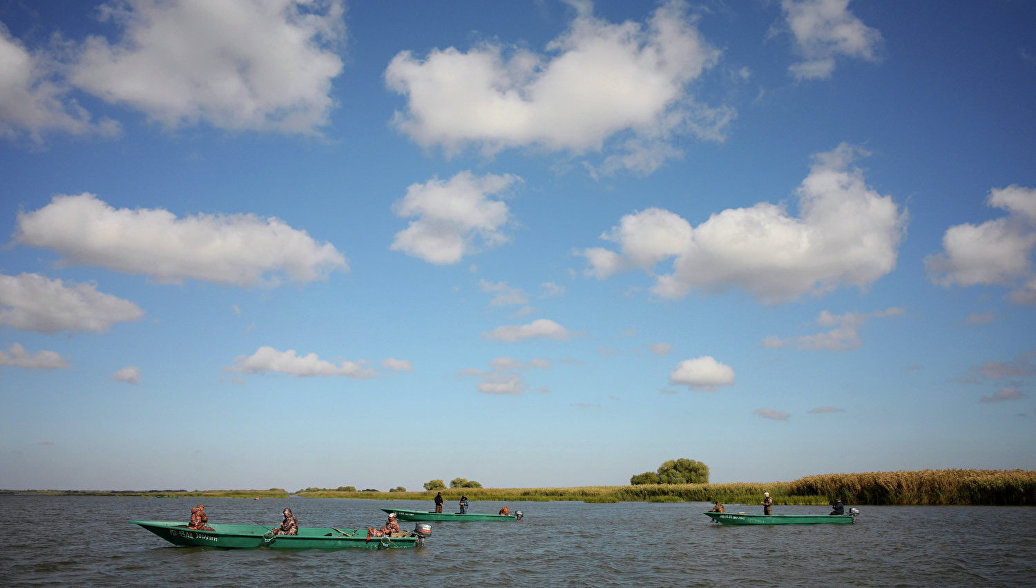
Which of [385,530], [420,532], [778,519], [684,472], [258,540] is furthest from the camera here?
[684,472]

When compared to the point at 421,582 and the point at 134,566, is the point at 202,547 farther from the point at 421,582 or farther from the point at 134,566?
the point at 421,582

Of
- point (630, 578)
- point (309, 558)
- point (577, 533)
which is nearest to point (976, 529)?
point (577, 533)

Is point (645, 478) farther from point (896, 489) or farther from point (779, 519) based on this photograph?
point (779, 519)

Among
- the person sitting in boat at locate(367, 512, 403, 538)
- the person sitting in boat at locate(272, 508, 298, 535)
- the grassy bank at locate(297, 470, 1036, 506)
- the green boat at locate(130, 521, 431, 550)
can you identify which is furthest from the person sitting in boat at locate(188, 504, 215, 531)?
the grassy bank at locate(297, 470, 1036, 506)

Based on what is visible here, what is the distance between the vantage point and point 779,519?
45.6 metres

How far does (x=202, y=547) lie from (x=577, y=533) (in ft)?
78.3

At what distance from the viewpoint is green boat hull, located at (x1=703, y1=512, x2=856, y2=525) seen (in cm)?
4556

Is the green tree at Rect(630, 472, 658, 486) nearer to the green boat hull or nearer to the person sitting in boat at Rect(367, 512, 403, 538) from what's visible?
the green boat hull

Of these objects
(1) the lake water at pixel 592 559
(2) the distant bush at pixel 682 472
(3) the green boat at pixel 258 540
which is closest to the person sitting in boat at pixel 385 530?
(3) the green boat at pixel 258 540

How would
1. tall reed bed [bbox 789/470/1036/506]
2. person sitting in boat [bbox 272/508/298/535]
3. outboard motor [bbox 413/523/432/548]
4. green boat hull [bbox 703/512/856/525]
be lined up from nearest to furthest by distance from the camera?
person sitting in boat [bbox 272/508/298/535] → outboard motor [bbox 413/523/432/548] → green boat hull [bbox 703/512/856/525] → tall reed bed [bbox 789/470/1036/506]

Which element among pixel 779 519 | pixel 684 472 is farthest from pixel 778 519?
pixel 684 472

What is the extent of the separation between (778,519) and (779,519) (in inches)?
3.5

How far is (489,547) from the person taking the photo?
3628cm

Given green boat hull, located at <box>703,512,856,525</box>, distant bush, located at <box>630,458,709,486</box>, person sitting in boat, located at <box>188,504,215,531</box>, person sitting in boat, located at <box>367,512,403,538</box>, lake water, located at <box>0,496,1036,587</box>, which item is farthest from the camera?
distant bush, located at <box>630,458,709,486</box>
